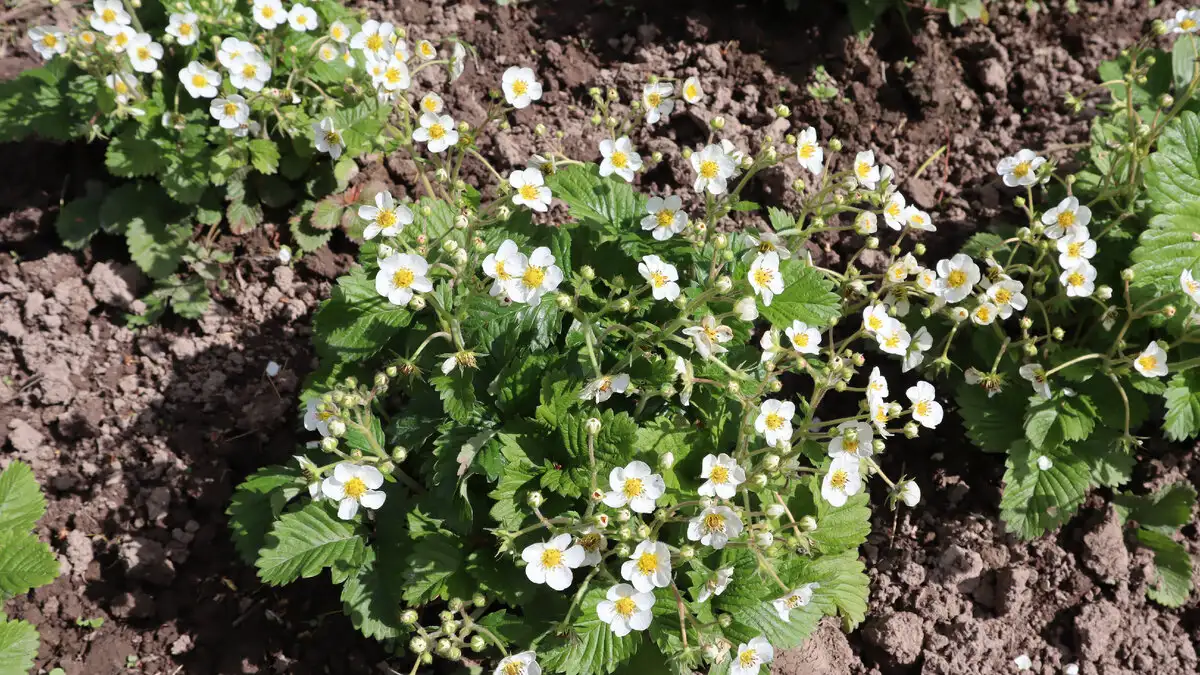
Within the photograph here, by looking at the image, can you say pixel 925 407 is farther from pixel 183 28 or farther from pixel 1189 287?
pixel 183 28

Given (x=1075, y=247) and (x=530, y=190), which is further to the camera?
(x=1075, y=247)

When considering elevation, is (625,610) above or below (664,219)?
below

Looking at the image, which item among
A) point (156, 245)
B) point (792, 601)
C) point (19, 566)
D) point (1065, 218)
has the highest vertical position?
point (1065, 218)

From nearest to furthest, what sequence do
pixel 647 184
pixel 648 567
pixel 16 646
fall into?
pixel 648 567 → pixel 16 646 → pixel 647 184

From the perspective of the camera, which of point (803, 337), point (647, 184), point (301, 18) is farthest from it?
point (647, 184)

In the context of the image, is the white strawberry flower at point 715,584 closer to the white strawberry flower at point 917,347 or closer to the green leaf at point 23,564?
the white strawberry flower at point 917,347

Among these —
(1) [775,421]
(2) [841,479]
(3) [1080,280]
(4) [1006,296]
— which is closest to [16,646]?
(1) [775,421]

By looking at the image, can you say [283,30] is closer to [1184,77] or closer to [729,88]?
[729,88]
